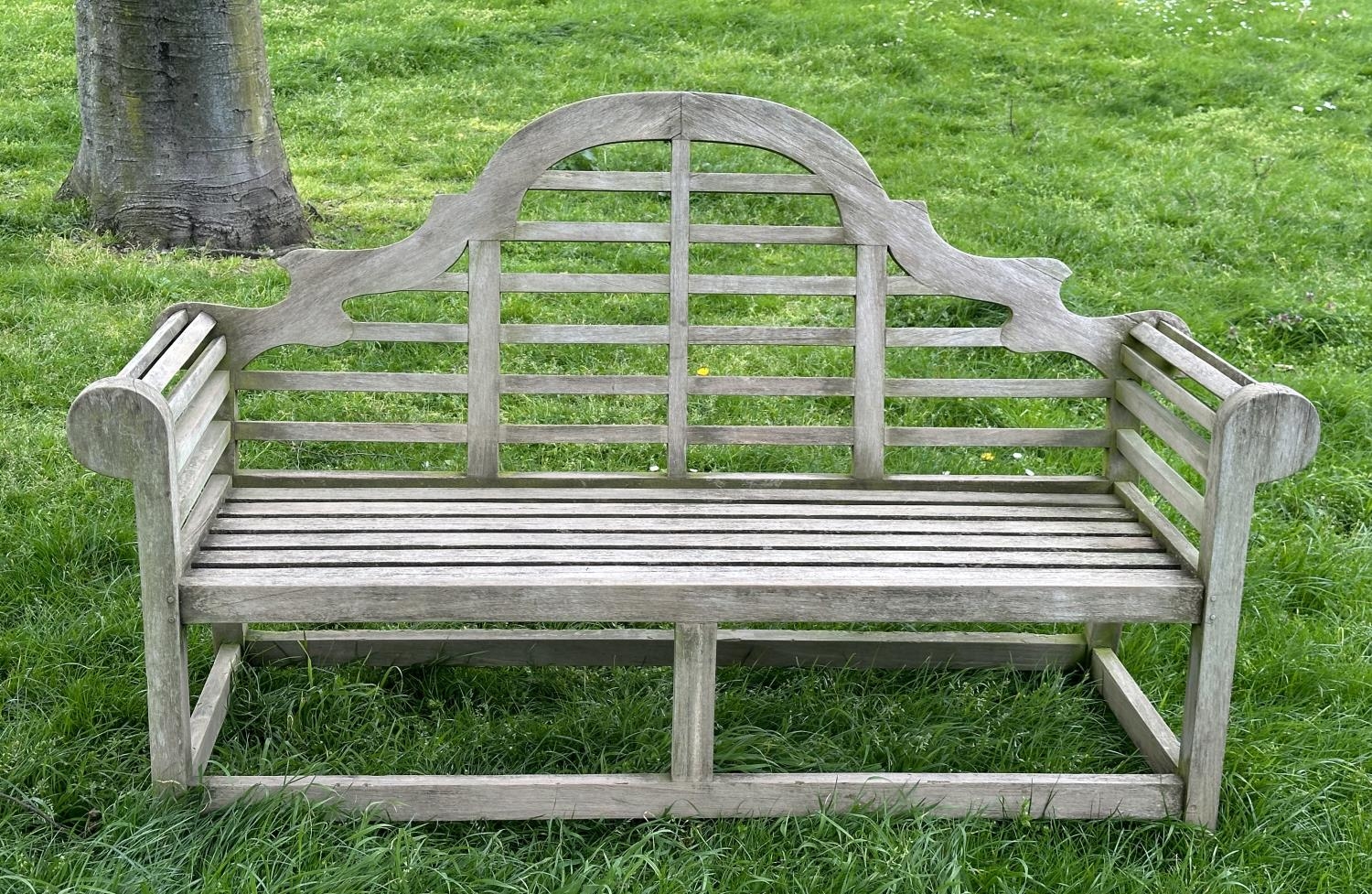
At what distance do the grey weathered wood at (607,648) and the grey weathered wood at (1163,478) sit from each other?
0.60 m

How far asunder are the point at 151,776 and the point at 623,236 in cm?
156

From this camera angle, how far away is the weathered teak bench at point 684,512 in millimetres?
2730

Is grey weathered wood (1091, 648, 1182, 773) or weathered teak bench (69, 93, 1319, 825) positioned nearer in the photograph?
weathered teak bench (69, 93, 1319, 825)

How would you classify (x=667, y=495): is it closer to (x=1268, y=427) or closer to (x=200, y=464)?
(x=200, y=464)

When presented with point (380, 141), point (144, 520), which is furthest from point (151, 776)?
point (380, 141)

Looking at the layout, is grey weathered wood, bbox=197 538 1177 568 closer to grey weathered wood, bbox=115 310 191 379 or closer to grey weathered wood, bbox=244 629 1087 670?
grey weathered wood, bbox=115 310 191 379

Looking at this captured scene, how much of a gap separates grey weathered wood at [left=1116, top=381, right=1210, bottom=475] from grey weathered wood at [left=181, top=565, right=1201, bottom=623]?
0.94 feet

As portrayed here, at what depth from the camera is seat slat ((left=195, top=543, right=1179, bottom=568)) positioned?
2818 mm

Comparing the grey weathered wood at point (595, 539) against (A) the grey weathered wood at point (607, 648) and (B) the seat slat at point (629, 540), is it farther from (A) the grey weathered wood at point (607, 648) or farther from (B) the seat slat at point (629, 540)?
(A) the grey weathered wood at point (607, 648)

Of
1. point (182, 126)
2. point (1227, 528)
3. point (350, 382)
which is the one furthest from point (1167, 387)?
point (182, 126)

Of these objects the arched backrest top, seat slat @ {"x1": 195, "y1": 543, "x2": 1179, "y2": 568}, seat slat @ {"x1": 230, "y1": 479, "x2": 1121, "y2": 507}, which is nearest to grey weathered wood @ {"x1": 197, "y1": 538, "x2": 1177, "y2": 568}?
seat slat @ {"x1": 195, "y1": 543, "x2": 1179, "y2": 568}

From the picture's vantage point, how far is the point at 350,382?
3.26 meters

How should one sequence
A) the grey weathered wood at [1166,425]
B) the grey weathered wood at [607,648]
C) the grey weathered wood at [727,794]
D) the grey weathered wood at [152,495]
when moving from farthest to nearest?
the grey weathered wood at [607,648] < the grey weathered wood at [1166,425] < the grey weathered wood at [727,794] < the grey weathered wood at [152,495]

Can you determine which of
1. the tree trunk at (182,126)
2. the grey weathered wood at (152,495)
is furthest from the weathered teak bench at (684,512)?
the tree trunk at (182,126)
